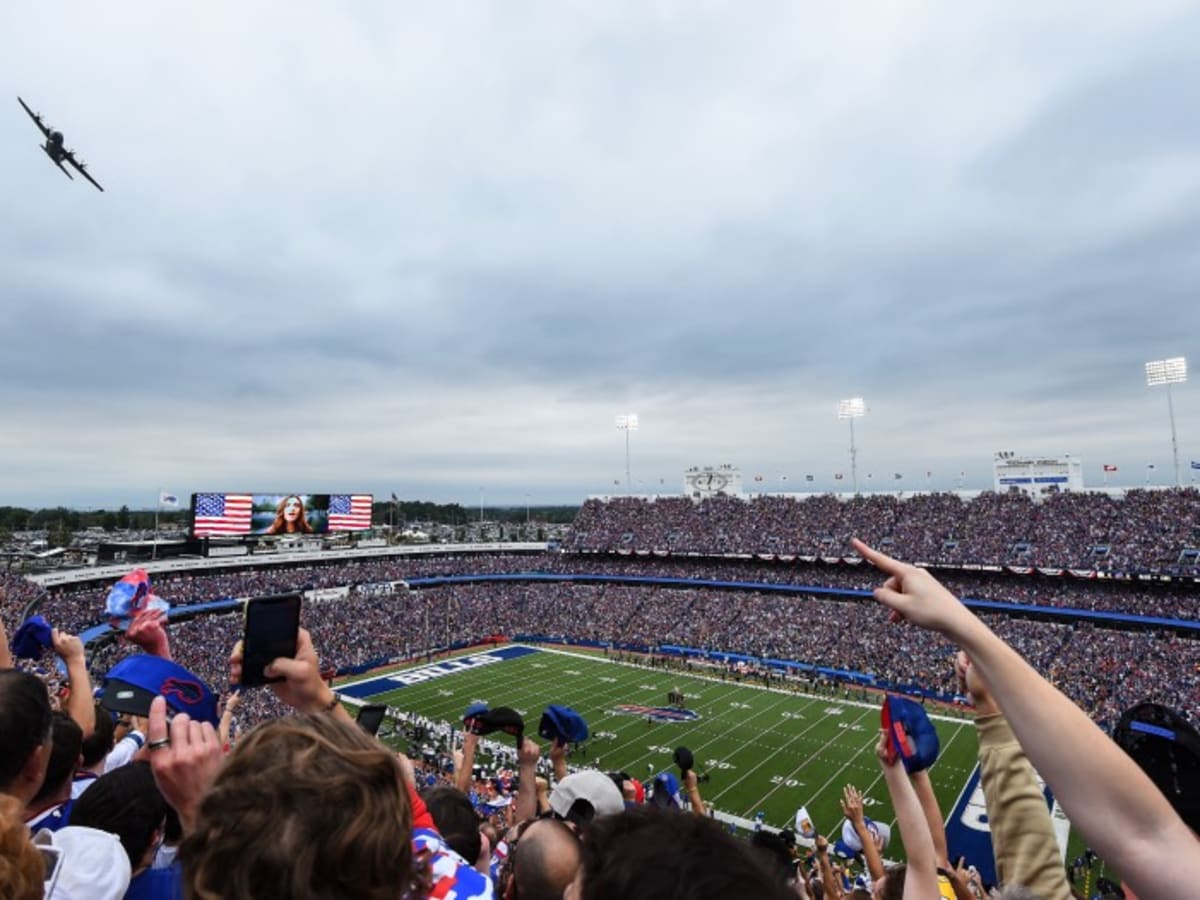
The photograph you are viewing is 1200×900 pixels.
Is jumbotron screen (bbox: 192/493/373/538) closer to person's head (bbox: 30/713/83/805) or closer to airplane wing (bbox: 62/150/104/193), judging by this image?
airplane wing (bbox: 62/150/104/193)

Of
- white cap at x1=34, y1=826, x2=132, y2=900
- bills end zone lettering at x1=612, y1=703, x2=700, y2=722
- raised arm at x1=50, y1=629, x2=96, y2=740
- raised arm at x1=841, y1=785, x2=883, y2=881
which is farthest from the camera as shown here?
bills end zone lettering at x1=612, y1=703, x2=700, y2=722

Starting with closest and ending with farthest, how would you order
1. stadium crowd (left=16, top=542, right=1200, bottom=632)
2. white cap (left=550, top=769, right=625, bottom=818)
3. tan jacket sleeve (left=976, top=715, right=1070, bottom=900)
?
tan jacket sleeve (left=976, top=715, right=1070, bottom=900) < white cap (left=550, top=769, right=625, bottom=818) < stadium crowd (left=16, top=542, right=1200, bottom=632)

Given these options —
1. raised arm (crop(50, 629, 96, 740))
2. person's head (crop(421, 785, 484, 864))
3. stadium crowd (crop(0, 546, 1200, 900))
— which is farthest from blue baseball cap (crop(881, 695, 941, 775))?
raised arm (crop(50, 629, 96, 740))

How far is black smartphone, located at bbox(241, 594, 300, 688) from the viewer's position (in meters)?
3.35

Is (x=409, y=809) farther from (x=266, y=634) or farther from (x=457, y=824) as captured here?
(x=457, y=824)

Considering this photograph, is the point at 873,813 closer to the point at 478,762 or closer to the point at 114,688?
the point at 478,762

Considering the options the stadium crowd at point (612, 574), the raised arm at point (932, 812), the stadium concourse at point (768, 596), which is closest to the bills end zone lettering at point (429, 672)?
the stadium concourse at point (768, 596)

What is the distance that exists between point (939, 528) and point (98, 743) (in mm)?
55543

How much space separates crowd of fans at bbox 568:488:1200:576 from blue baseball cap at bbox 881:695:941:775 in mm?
30084

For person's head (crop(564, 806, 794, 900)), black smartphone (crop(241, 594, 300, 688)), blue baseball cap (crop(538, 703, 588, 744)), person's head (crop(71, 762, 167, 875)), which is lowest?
blue baseball cap (crop(538, 703, 588, 744))

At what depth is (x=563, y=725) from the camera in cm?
545

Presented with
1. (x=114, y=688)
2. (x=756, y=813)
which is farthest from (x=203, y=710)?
(x=756, y=813)

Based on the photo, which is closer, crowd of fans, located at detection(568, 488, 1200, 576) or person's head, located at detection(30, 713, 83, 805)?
person's head, located at detection(30, 713, 83, 805)

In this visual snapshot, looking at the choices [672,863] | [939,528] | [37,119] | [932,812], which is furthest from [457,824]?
[939,528]
